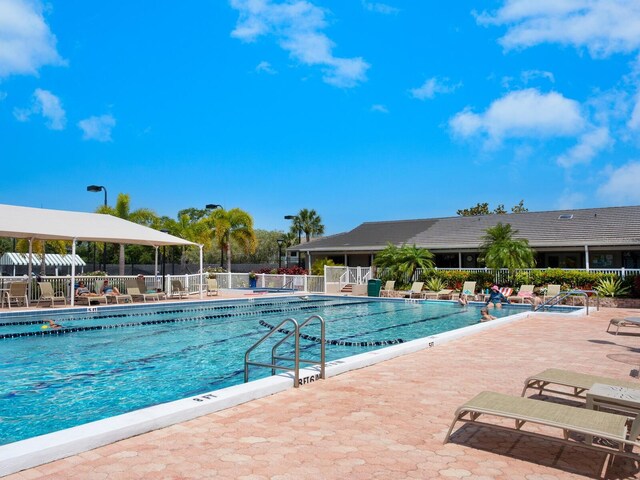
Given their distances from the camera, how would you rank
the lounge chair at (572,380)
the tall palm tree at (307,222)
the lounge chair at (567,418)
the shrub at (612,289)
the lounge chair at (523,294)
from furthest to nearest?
1. the tall palm tree at (307,222)
2. the lounge chair at (523,294)
3. the shrub at (612,289)
4. the lounge chair at (572,380)
5. the lounge chair at (567,418)

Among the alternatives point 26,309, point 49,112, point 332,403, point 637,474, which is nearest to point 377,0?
point 26,309

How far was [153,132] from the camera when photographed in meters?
44.5

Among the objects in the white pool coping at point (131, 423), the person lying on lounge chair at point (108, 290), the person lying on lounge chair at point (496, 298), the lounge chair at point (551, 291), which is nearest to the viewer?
the white pool coping at point (131, 423)

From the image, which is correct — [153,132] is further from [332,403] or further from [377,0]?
[332,403]

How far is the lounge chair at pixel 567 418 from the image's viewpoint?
11.9ft

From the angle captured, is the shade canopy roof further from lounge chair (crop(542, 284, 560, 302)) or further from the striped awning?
the striped awning

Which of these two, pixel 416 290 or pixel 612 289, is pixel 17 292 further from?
pixel 612 289

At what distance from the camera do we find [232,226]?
38.8 meters

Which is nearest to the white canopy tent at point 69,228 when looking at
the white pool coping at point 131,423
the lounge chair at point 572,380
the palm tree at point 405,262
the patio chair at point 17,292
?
the patio chair at point 17,292

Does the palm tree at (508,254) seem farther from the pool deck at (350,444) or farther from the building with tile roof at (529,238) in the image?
the pool deck at (350,444)

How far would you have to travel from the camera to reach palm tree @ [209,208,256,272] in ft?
126

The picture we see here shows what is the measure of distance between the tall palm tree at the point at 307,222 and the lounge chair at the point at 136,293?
112 feet

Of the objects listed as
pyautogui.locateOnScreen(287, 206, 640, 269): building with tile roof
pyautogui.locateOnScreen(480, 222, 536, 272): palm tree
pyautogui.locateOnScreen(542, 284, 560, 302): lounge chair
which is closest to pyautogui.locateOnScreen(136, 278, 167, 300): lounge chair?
pyautogui.locateOnScreen(287, 206, 640, 269): building with tile roof

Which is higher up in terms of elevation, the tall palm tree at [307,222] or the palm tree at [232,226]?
the tall palm tree at [307,222]
